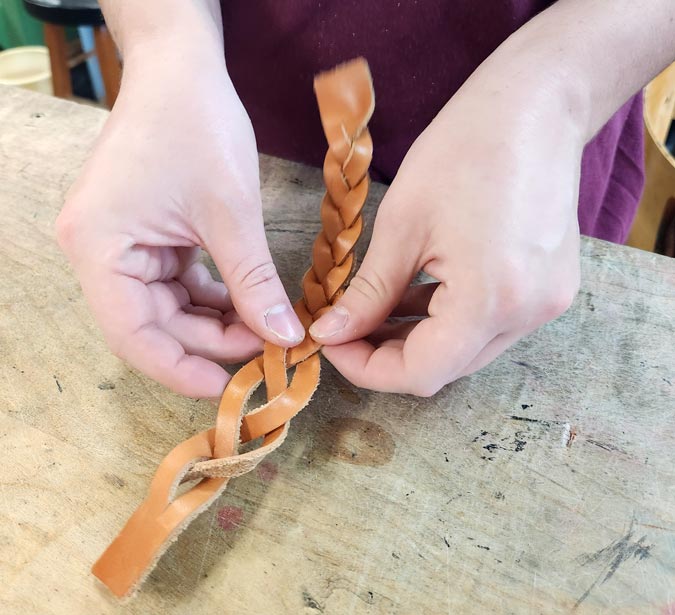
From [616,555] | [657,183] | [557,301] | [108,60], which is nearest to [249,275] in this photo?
[557,301]

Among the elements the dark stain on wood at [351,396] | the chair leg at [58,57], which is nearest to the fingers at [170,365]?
the dark stain on wood at [351,396]

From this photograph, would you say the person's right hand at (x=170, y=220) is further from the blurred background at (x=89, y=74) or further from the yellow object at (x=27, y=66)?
the yellow object at (x=27, y=66)

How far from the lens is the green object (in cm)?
185

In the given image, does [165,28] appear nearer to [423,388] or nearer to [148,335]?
[148,335]

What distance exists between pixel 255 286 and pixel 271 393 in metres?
0.09

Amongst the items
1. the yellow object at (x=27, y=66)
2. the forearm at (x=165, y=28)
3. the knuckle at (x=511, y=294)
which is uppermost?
the forearm at (x=165, y=28)

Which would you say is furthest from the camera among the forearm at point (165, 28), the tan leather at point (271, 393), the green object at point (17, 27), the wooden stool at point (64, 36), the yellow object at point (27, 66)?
the green object at point (17, 27)

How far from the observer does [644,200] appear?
0.86 metres

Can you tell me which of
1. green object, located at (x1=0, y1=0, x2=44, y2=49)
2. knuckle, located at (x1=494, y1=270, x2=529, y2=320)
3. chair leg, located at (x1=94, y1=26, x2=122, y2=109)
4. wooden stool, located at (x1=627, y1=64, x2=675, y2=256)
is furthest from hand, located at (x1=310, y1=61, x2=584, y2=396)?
green object, located at (x1=0, y1=0, x2=44, y2=49)

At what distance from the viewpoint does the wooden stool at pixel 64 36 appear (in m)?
1.20

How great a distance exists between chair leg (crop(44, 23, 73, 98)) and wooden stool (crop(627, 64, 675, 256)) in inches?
54.4

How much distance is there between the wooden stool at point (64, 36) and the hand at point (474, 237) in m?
1.04

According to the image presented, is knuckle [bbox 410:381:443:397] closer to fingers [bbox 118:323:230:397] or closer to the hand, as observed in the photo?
the hand

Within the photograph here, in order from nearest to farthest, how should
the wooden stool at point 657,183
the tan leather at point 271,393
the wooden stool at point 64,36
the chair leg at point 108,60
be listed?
the tan leather at point 271,393 → the wooden stool at point 657,183 → the wooden stool at point 64,36 → the chair leg at point 108,60
